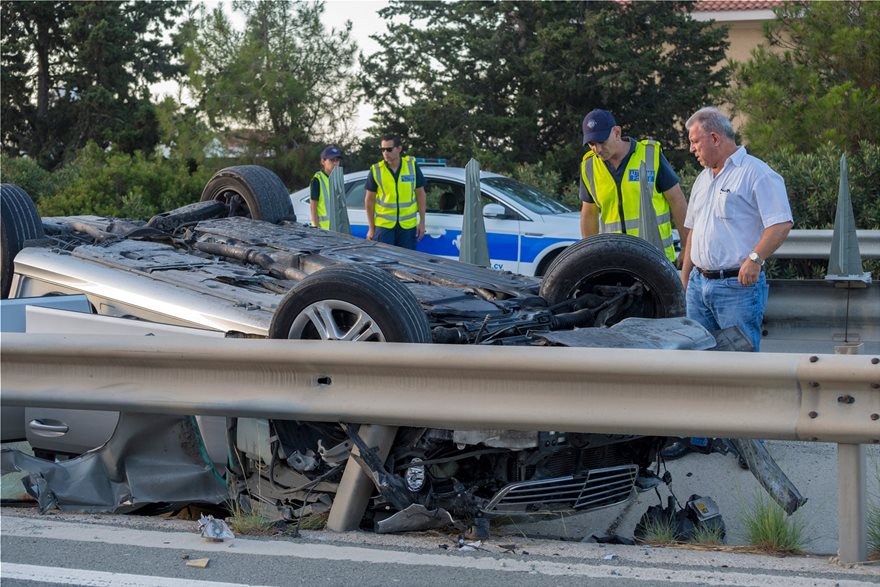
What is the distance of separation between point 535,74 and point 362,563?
18678mm

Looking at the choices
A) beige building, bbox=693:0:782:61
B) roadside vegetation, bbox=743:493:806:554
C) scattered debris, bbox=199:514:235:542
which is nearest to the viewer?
roadside vegetation, bbox=743:493:806:554

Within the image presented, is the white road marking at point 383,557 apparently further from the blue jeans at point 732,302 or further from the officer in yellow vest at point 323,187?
the officer in yellow vest at point 323,187

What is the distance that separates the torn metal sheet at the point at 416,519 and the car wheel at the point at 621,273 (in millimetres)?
1496

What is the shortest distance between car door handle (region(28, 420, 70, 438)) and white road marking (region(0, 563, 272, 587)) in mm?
1087

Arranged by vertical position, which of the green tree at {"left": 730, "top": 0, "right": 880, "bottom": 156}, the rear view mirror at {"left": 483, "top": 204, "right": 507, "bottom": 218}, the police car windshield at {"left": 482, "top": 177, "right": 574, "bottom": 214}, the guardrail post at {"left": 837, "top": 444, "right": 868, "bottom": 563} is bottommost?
the guardrail post at {"left": 837, "top": 444, "right": 868, "bottom": 563}

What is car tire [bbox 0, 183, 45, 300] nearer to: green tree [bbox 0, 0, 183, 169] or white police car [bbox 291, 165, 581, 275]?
white police car [bbox 291, 165, 581, 275]

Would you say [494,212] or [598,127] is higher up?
[598,127]

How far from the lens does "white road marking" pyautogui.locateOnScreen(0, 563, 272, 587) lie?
11.0ft

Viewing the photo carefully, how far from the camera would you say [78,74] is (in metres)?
30.9

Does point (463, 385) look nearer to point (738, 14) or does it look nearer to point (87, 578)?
point (87, 578)

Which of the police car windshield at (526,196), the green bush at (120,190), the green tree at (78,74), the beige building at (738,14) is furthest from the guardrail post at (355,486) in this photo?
the green tree at (78,74)

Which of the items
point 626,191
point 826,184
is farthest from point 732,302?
point 826,184

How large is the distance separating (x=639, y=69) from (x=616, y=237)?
54.2ft

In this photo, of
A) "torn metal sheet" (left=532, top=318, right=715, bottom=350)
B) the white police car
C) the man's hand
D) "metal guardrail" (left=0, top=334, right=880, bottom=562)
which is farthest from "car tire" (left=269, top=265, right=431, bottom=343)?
the white police car
